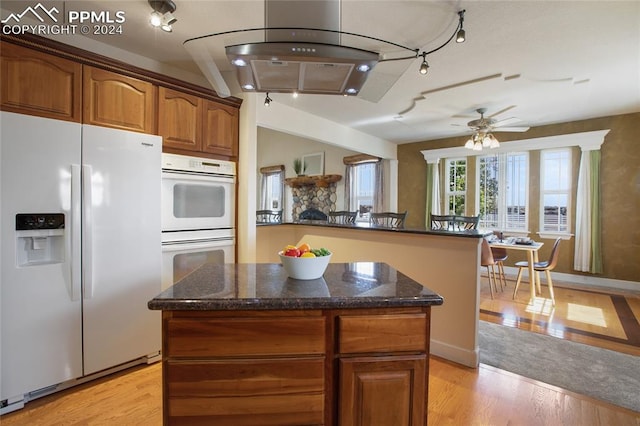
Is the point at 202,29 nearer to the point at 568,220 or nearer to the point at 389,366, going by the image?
the point at 389,366

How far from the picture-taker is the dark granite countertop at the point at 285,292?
112 cm

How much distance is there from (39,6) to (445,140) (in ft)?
19.9

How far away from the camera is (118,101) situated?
215cm

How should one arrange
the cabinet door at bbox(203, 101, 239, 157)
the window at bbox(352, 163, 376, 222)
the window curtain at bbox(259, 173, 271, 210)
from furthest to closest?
the window curtain at bbox(259, 173, 271, 210), the window at bbox(352, 163, 376, 222), the cabinet door at bbox(203, 101, 239, 157)

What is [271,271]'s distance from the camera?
1.61 metres

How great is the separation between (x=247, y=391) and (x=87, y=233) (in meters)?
1.60

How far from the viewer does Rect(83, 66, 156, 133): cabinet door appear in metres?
2.03

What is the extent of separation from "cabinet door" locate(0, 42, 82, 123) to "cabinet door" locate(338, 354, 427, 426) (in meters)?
2.27

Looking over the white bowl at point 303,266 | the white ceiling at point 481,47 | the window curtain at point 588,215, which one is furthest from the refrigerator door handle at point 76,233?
the window curtain at point 588,215

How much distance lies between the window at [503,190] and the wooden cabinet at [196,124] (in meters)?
4.93

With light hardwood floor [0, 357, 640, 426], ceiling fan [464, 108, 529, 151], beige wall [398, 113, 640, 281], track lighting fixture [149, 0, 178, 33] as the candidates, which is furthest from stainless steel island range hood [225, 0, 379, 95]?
beige wall [398, 113, 640, 281]

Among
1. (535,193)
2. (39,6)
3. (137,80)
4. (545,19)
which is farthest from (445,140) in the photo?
(39,6)

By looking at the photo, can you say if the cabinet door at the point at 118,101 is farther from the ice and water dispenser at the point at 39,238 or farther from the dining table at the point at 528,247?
the dining table at the point at 528,247

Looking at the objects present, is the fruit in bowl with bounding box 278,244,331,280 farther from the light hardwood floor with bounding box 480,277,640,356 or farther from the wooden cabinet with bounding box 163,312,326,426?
the light hardwood floor with bounding box 480,277,640,356
